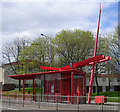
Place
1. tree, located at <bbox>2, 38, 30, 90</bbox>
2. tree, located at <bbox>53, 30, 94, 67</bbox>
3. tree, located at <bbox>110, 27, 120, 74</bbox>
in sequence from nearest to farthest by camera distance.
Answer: tree, located at <bbox>110, 27, 120, 74</bbox>, tree, located at <bbox>53, 30, 94, 67</bbox>, tree, located at <bbox>2, 38, 30, 90</bbox>

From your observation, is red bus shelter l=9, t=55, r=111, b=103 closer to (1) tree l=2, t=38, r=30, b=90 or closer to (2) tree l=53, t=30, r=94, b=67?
(2) tree l=53, t=30, r=94, b=67

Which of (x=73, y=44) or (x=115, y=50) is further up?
(x=73, y=44)

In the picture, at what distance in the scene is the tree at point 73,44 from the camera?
3784cm

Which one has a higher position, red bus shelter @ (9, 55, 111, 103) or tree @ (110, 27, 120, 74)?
tree @ (110, 27, 120, 74)

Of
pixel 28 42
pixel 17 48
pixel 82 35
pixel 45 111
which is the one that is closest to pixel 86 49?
pixel 82 35

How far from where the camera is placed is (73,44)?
38000 mm

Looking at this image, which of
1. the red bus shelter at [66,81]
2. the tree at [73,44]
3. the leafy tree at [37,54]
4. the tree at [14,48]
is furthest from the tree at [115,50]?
the tree at [14,48]

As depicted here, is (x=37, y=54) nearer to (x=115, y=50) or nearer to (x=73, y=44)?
(x=73, y=44)

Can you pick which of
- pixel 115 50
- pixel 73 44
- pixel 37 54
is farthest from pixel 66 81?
pixel 37 54

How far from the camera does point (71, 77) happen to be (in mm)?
21547

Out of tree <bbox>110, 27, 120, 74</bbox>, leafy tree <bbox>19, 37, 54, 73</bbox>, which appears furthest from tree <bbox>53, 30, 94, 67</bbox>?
leafy tree <bbox>19, 37, 54, 73</bbox>

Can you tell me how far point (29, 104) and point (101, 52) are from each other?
20330 mm

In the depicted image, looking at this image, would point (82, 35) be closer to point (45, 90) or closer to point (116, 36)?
point (116, 36)

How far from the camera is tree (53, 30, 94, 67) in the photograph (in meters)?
37.8
